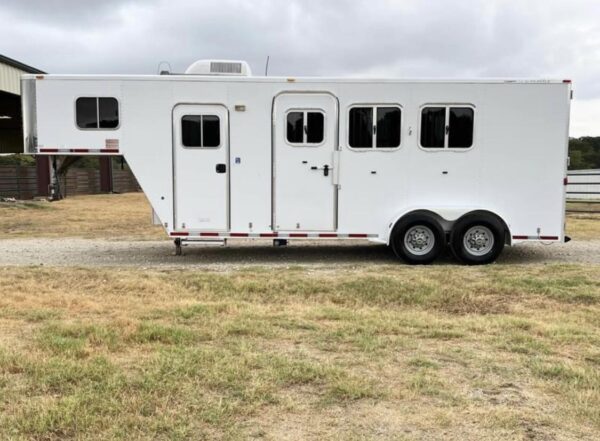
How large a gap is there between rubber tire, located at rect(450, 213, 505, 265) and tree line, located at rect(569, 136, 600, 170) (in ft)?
188

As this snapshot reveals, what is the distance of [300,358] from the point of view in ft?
13.8

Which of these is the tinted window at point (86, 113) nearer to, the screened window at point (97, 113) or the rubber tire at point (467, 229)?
the screened window at point (97, 113)

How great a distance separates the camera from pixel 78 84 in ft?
27.5

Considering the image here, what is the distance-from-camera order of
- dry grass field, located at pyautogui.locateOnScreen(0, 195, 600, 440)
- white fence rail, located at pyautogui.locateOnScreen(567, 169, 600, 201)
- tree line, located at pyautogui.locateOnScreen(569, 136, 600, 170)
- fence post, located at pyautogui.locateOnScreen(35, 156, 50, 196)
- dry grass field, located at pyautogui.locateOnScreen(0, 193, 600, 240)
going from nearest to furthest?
dry grass field, located at pyautogui.locateOnScreen(0, 195, 600, 440) < dry grass field, located at pyautogui.locateOnScreen(0, 193, 600, 240) < fence post, located at pyautogui.locateOnScreen(35, 156, 50, 196) < white fence rail, located at pyautogui.locateOnScreen(567, 169, 600, 201) < tree line, located at pyautogui.locateOnScreen(569, 136, 600, 170)

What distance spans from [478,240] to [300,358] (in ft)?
17.2

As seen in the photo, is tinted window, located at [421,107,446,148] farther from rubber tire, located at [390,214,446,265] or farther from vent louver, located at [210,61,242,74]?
vent louver, located at [210,61,242,74]

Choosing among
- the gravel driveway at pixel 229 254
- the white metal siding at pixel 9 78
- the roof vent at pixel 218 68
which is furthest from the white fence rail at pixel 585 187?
the white metal siding at pixel 9 78

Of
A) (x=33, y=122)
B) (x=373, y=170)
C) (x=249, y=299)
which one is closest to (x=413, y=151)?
(x=373, y=170)

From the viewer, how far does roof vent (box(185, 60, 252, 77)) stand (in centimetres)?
861

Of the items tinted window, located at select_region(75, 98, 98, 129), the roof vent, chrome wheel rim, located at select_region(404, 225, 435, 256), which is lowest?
chrome wheel rim, located at select_region(404, 225, 435, 256)

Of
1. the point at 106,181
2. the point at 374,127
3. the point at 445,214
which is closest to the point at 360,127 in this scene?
the point at 374,127

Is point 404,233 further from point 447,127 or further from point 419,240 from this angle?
point 447,127

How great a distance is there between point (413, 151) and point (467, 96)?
1139 millimetres

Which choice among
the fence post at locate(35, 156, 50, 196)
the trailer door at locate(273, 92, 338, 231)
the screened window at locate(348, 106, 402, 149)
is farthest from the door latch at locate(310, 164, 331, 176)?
the fence post at locate(35, 156, 50, 196)
